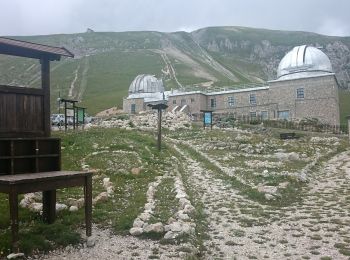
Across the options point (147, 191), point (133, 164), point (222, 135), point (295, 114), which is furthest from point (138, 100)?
point (147, 191)

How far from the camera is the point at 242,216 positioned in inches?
519

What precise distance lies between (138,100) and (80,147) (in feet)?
186

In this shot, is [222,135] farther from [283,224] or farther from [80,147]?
[283,224]

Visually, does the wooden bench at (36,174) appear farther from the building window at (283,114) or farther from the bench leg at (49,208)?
the building window at (283,114)

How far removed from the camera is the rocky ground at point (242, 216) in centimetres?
952

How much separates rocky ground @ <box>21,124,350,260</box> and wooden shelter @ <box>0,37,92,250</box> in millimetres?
1509

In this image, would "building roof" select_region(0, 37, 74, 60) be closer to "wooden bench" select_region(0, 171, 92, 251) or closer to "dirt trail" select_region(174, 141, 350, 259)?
"wooden bench" select_region(0, 171, 92, 251)

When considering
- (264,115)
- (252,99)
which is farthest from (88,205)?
(252,99)

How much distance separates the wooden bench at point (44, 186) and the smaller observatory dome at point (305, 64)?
58.0 metres

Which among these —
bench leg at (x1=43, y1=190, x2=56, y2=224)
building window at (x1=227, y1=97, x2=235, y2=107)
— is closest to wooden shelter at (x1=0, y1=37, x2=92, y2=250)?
bench leg at (x1=43, y1=190, x2=56, y2=224)

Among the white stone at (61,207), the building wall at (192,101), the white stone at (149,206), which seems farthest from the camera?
the building wall at (192,101)

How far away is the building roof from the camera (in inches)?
417

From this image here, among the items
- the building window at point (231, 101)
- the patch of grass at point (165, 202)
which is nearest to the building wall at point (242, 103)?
the building window at point (231, 101)

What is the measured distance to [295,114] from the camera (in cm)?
6400
